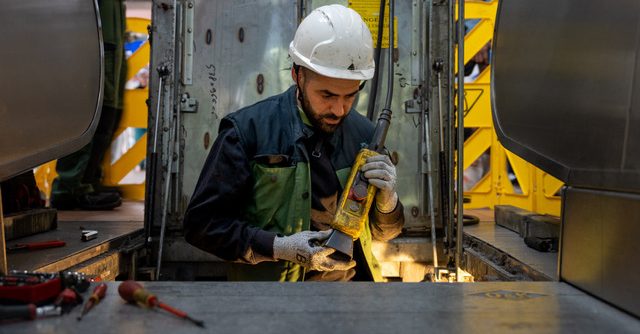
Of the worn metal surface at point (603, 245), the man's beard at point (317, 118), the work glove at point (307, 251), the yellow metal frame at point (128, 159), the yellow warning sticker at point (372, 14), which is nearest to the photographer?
the worn metal surface at point (603, 245)

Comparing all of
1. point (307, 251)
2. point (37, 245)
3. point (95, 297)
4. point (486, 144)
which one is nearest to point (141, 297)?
point (95, 297)

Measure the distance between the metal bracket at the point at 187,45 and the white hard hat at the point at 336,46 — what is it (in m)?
1.41

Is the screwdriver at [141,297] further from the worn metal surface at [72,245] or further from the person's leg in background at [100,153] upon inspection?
the person's leg in background at [100,153]

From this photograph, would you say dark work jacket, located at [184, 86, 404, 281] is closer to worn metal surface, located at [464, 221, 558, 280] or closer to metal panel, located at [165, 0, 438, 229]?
worn metal surface, located at [464, 221, 558, 280]

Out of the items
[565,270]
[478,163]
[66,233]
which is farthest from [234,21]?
[478,163]

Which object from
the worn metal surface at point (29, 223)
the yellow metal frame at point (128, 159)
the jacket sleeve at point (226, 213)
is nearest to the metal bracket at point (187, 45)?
the worn metal surface at point (29, 223)

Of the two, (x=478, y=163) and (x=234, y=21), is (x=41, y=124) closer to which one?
(x=234, y=21)

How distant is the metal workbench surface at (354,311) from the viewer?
47.4 inches

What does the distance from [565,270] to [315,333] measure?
0.91 meters

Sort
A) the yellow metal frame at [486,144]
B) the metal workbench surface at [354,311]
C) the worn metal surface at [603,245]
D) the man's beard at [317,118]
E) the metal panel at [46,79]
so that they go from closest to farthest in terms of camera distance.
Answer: the metal workbench surface at [354,311]
the worn metal surface at [603,245]
the metal panel at [46,79]
the man's beard at [317,118]
the yellow metal frame at [486,144]

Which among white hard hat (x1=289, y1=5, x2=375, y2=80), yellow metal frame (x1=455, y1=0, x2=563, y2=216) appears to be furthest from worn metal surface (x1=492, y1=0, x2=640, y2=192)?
yellow metal frame (x1=455, y1=0, x2=563, y2=216)

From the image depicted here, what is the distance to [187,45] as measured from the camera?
3.45 meters

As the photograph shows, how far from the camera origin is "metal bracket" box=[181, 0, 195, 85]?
344 centimetres

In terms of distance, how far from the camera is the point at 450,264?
3.27m
